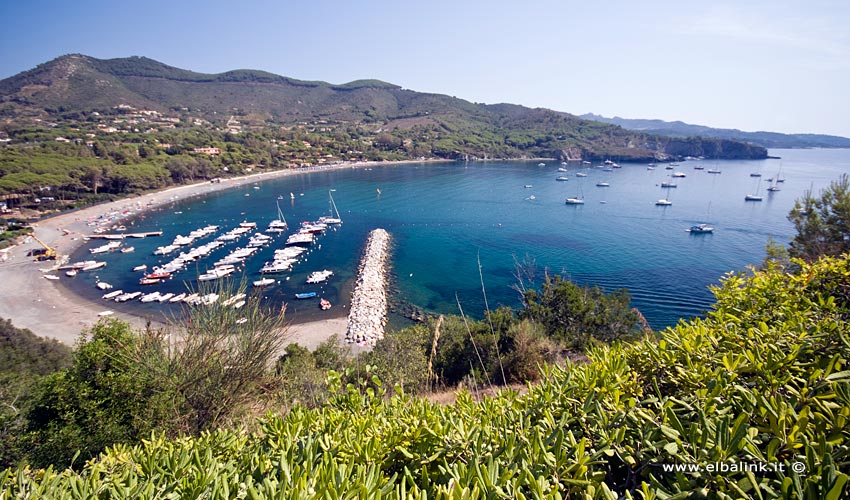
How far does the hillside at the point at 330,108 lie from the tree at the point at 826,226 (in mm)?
88372

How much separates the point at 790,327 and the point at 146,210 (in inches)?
2110

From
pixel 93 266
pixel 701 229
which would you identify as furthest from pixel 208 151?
pixel 701 229

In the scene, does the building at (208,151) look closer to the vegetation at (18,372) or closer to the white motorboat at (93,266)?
the white motorboat at (93,266)

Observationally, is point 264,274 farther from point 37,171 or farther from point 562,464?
point 37,171

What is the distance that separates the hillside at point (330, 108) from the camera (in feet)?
334

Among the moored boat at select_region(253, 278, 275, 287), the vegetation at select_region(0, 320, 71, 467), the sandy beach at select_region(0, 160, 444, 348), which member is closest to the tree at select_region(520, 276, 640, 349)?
the sandy beach at select_region(0, 160, 444, 348)

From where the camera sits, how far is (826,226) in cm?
1093

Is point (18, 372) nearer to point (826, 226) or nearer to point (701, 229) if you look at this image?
point (826, 226)

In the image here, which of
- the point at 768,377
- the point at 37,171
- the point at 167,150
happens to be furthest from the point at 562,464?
the point at 167,150

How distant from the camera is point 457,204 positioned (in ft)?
162

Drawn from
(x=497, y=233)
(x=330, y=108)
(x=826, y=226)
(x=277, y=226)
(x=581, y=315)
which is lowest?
(x=497, y=233)

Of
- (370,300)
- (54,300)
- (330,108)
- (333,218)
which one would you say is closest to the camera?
(54,300)

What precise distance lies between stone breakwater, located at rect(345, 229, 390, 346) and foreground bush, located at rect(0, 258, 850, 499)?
14658mm

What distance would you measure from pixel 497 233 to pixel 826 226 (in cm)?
2626
